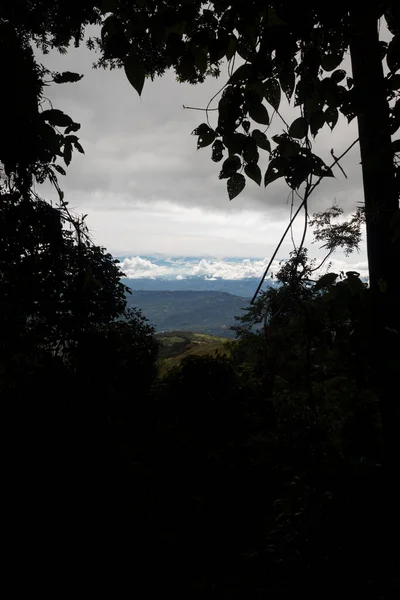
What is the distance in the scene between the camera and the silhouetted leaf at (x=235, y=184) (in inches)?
49.7

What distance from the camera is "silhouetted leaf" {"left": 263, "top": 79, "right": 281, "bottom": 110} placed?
4.13 feet

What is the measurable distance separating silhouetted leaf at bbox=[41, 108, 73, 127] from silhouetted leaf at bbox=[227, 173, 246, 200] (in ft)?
2.04

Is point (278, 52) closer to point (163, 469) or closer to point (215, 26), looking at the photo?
point (215, 26)

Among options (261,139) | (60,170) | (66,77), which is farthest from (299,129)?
(60,170)

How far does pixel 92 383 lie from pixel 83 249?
917 millimetres

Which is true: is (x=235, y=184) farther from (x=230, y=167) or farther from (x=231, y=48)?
(x=231, y=48)

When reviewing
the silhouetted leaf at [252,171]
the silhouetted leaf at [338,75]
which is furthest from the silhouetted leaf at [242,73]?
the silhouetted leaf at [338,75]

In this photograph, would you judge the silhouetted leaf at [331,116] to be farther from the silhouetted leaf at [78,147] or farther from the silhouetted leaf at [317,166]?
the silhouetted leaf at [78,147]

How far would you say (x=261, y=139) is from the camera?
1248 mm

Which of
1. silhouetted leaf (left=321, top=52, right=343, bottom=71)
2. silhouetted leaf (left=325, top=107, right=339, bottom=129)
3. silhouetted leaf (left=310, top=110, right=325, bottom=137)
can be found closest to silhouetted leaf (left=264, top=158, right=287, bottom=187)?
silhouetted leaf (left=310, top=110, right=325, bottom=137)

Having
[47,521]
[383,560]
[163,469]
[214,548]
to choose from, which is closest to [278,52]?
[383,560]

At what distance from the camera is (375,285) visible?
4.99 feet

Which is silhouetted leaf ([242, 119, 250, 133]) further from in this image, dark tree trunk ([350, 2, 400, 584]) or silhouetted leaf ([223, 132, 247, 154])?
dark tree trunk ([350, 2, 400, 584])

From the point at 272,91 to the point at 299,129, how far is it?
0.20 metres
